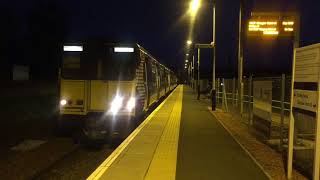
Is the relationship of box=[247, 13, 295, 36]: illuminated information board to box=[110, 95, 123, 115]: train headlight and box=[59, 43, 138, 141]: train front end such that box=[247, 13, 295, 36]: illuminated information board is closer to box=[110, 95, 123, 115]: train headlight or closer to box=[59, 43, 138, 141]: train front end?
box=[59, 43, 138, 141]: train front end

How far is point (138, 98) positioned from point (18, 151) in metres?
4.46

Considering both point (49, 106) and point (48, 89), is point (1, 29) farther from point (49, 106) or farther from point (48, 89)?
point (49, 106)

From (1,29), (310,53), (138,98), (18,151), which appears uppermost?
(1,29)

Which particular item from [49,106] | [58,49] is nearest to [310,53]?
[58,49]

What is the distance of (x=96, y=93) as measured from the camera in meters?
16.7

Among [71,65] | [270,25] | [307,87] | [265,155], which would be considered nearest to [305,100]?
[307,87]

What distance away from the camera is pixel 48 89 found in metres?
57.3

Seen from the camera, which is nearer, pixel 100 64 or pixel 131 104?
pixel 131 104

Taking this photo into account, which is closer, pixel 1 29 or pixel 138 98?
pixel 138 98

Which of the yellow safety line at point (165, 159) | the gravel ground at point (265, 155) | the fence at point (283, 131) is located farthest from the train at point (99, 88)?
the fence at point (283, 131)

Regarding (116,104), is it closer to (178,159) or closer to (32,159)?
(32,159)

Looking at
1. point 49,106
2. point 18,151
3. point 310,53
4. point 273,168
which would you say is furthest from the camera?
point 49,106

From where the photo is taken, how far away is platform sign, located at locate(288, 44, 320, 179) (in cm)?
840

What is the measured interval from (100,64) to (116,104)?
1535mm
